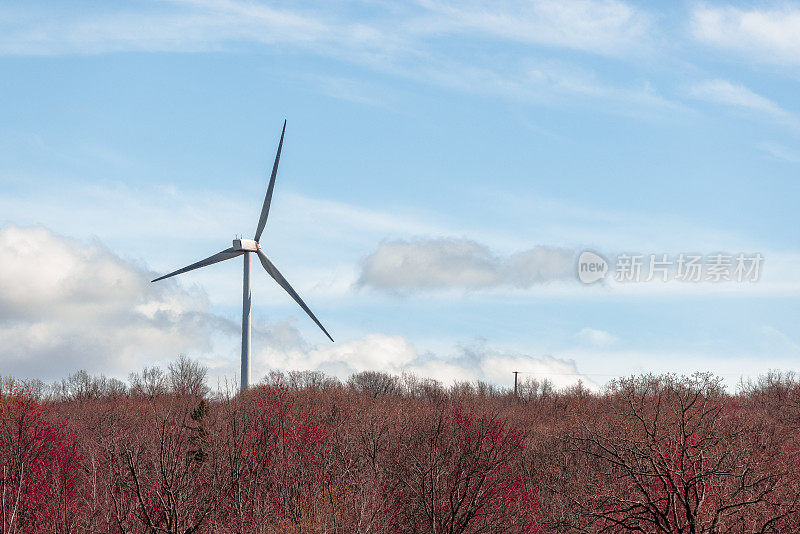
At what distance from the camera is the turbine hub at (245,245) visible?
6053 centimetres

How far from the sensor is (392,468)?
48031 millimetres

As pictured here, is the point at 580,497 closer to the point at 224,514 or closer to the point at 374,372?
the point at 224,514

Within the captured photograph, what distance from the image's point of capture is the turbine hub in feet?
199

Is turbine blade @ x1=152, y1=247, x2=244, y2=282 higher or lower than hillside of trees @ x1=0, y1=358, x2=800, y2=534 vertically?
higher

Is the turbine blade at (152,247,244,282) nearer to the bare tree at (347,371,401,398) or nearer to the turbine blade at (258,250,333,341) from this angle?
the turbine blade at (258,250,333,341)

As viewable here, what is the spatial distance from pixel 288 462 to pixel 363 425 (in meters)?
16.6

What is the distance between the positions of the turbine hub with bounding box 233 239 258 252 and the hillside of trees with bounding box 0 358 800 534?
11.7 meters

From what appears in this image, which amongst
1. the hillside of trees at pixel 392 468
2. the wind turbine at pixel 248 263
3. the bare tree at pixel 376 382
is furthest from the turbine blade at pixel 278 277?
the bare tree at pixel 376 382

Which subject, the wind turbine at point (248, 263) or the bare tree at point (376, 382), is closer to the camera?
the wind turbine at point (248, 263)

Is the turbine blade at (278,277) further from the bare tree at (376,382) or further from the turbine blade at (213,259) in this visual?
the bare tree at (376,382)

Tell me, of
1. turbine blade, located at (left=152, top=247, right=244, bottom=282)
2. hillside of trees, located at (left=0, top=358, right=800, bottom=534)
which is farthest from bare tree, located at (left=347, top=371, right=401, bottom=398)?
turbine blade, located at (left=152, top=247, right=244, bottom=282)

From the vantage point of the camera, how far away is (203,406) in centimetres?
5131

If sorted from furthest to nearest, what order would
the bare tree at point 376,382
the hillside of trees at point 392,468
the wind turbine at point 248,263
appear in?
the bare tree at point 376,382, the wind turbine at point 248,263, the hillside of trees at point 392,468

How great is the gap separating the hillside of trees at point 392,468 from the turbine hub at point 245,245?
1173cm
